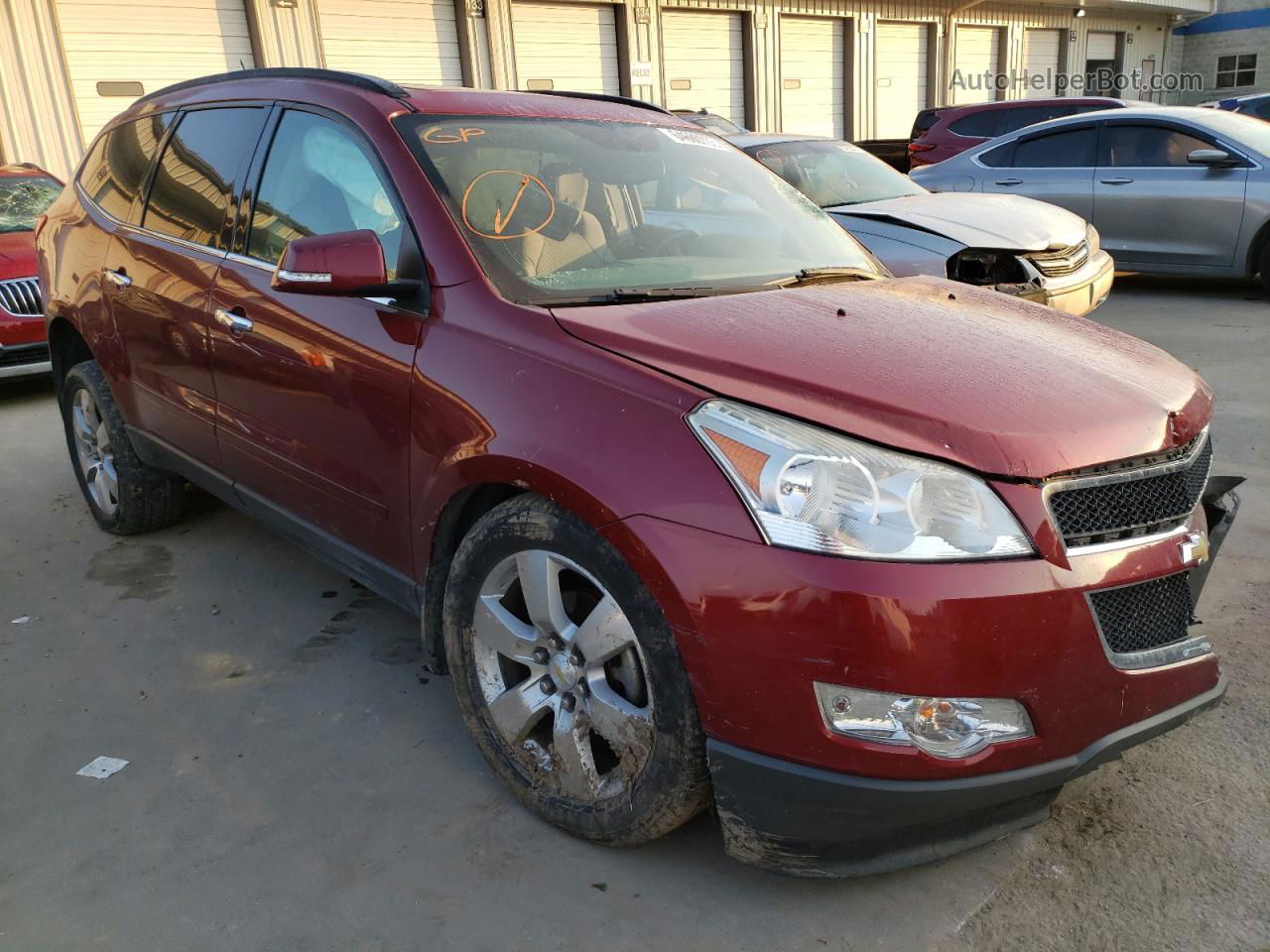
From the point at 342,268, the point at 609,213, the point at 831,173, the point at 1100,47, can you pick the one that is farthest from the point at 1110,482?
the point at 1100,47

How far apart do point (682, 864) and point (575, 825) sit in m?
0.26

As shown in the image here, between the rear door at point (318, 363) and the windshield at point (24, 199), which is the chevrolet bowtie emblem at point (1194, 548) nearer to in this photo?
the rear door at point (318, 363)

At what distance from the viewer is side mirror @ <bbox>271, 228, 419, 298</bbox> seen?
2.50 meters

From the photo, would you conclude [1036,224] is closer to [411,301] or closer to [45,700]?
[411,301]

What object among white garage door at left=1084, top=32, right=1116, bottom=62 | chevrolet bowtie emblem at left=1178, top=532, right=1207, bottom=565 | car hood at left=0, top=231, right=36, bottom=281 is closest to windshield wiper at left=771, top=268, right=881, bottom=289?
chevrolet bowtie emblem at left=1178, top=532, right=1207, bottom=565

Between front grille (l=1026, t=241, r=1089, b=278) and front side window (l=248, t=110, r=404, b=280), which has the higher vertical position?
front side window (l=248, t=110, r=404, b=280)

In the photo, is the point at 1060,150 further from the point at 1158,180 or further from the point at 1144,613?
the point at 1144,613

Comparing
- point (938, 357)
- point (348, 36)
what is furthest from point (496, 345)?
point (348, 36)

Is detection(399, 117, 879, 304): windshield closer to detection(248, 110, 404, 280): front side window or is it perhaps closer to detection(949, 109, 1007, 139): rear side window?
detection(248, 110, 404, 280): front side window

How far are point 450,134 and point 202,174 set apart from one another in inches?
48.0

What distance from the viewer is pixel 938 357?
7.41ft

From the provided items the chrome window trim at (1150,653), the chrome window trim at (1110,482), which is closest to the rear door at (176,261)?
the chrome window trim at (1110,482)

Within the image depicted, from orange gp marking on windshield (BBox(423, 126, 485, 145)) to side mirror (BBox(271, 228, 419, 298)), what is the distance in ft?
1.41

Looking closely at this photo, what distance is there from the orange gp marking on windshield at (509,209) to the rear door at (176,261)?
3.24 ft
